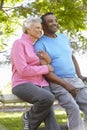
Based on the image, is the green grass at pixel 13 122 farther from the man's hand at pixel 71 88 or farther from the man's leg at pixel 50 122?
the man's hand at pixel 71 88

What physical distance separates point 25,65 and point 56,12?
28.0ft

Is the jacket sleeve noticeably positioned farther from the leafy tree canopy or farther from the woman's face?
the leafy tree canopy

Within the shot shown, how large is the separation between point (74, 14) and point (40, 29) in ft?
25.9

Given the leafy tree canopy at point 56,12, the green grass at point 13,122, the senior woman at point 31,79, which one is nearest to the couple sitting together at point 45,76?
the senior woman at point 31,79

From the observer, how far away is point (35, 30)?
5.35 metres

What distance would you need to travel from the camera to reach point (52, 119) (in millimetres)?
5352

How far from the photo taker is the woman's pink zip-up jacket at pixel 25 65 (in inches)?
203

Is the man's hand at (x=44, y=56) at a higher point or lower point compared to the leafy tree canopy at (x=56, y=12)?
higher

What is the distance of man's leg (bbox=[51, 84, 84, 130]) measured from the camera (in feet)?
17.1

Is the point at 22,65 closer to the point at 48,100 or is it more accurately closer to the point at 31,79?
the point at 31,79

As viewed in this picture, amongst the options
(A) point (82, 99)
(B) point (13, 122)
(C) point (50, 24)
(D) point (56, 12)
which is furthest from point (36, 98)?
(D) point (56, 12)

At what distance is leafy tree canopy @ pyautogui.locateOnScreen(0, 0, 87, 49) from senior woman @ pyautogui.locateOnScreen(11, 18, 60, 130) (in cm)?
782

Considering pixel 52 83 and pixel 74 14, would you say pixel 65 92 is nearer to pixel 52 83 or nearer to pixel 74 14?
pixel 52 83

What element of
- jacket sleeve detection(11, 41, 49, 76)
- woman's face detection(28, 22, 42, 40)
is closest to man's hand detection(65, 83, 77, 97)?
jacket sleeve detection(11, 41, 49, 76)
